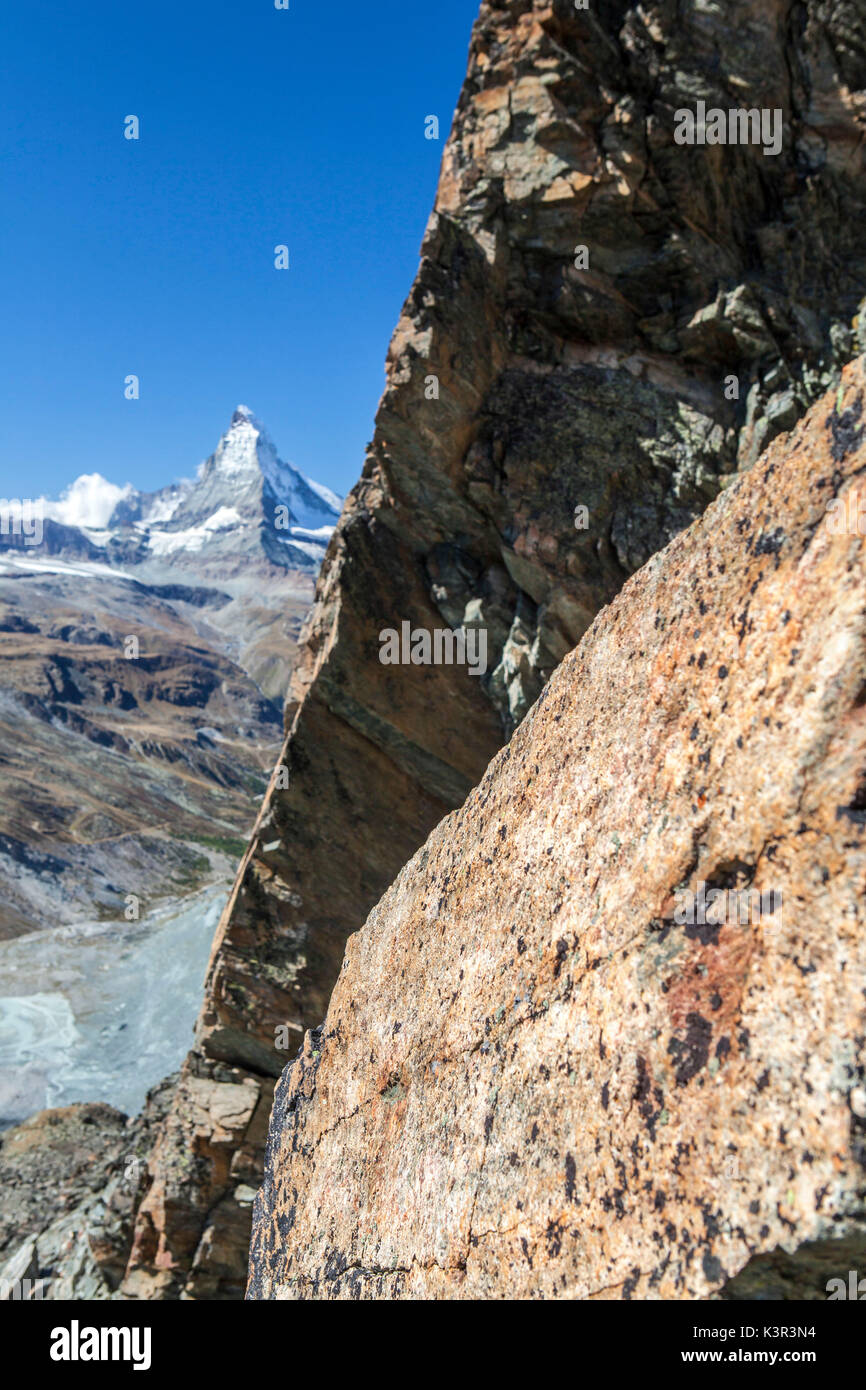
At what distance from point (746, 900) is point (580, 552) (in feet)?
38.9

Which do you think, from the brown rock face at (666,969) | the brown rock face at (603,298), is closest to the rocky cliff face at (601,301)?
the brown rock face at (603,298)

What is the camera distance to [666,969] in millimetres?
3402

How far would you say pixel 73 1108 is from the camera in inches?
1235

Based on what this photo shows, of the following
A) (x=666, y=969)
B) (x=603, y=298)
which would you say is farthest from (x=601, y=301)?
(x=666, y=969)

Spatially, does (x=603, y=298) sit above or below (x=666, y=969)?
above

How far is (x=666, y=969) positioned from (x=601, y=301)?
13.9 metres

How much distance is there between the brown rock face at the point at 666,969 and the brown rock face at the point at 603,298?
1008cm

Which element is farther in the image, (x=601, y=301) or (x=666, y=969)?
(x=601, y=301)

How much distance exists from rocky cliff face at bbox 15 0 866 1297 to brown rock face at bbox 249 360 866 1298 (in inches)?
397

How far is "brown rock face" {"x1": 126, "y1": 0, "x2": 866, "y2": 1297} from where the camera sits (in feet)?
46.1

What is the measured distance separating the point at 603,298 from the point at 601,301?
0.20 feet

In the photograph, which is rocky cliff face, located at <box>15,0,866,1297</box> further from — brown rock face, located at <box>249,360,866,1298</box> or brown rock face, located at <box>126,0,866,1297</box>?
brown rock face, located at <box>249,360,866,1298</box>

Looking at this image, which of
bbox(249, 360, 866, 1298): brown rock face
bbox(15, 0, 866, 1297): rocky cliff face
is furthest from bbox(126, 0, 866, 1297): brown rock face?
bbox(249, 360, 866, 1298): brown rock face

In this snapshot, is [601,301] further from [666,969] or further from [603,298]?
[666,969]
